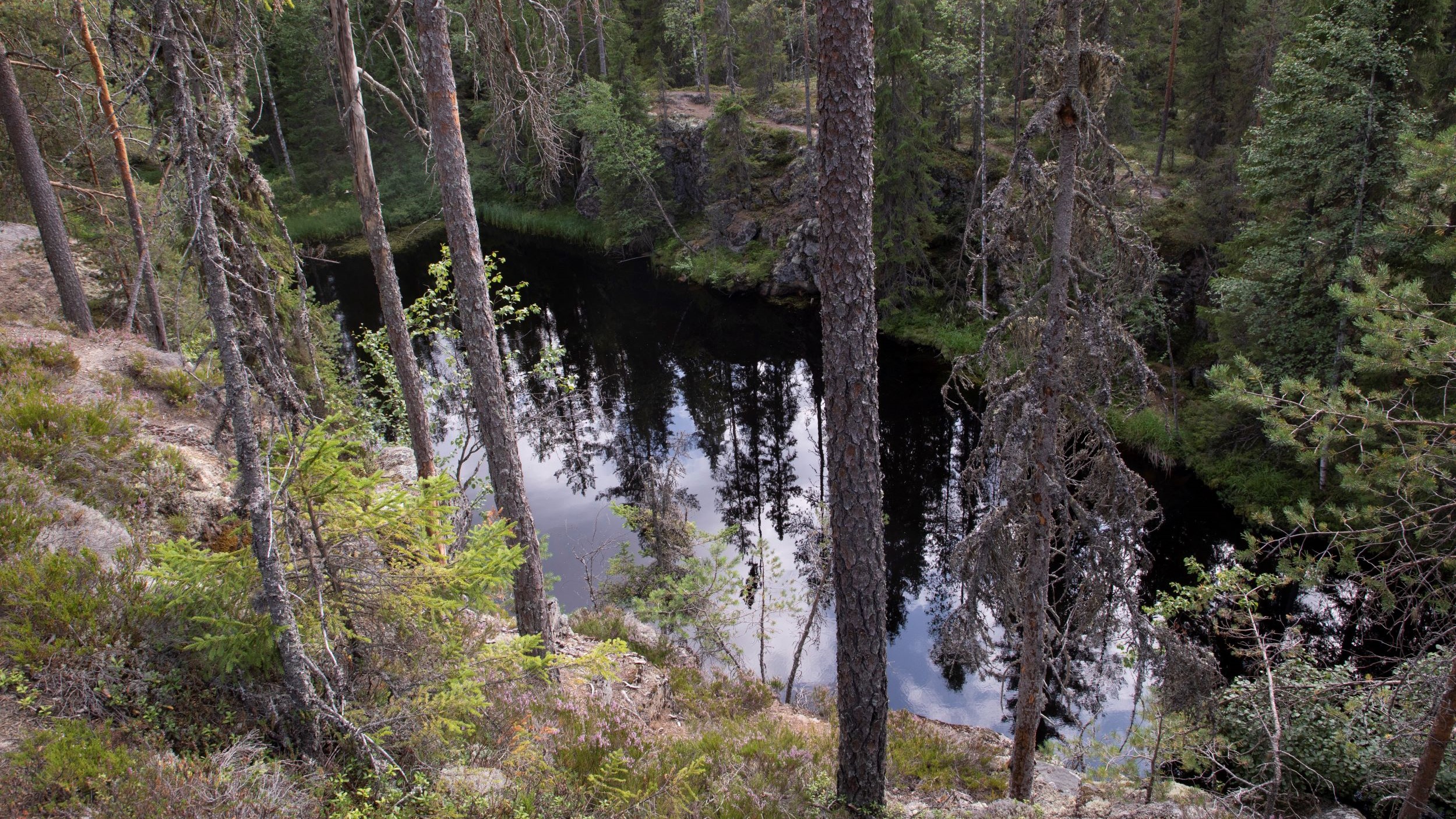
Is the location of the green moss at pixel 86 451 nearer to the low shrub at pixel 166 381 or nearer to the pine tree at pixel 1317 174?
the low shrub at pixel 166 381

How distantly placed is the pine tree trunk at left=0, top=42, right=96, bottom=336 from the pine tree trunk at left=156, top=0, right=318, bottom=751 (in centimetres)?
1075

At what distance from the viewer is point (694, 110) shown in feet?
133

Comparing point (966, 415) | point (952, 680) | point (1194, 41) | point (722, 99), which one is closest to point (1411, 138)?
point (952, 680)

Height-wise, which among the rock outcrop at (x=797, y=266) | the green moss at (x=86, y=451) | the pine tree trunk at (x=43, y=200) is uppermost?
the pine tree trunk at (x=43, y=200)

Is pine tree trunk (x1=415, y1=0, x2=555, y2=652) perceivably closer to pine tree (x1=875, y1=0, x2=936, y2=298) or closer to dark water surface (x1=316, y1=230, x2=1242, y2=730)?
dark water surface (x1=316, y1=230, x2=1242, y2=730)

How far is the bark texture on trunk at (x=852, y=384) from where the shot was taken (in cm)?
532

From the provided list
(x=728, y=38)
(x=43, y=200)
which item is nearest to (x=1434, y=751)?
(x=43, y=200)

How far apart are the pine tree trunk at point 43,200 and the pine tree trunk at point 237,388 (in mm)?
10745

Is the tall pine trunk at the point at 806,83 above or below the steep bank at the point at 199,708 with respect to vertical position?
above

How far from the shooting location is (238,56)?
15.9 ft

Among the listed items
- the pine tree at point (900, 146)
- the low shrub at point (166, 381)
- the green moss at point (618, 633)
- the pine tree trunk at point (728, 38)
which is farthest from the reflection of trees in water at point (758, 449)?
the pine tree trunk at point (728, 38)

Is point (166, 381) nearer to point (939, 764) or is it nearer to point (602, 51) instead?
point (939, 764)

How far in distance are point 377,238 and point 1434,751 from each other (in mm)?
11529

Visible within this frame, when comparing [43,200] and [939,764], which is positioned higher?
[43,200]
